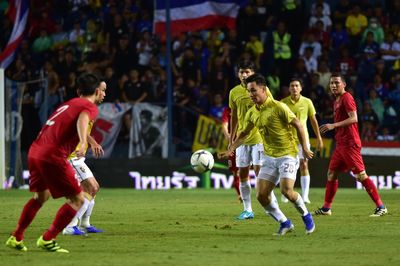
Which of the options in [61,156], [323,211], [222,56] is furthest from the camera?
[222,56]

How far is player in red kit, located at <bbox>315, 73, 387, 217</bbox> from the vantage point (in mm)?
17375

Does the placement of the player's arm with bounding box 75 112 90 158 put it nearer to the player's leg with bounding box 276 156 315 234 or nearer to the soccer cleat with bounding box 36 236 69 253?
the soccer cleat with bounding box 36 236 69 253

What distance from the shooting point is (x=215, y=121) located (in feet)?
88.7

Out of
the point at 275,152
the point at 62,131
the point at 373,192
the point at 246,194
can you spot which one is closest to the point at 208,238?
the point at 275,152

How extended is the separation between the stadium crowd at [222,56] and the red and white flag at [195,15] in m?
0.49

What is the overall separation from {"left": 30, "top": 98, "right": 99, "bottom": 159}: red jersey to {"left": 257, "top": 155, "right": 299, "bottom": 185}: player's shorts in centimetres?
295

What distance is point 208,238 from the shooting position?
526 inches

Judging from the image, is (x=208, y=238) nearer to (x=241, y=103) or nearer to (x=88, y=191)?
(x=88, y=191)

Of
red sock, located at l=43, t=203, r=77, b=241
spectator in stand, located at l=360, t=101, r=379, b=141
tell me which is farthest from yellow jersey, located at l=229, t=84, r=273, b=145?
spectator in stand, located at l=360, t=101, r=379, b=141

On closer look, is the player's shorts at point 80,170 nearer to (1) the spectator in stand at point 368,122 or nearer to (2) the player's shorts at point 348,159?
(2) the player's shorts at point 348,159

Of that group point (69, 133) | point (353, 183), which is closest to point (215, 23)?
point (353, 183)

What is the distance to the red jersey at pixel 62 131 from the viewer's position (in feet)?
37.9

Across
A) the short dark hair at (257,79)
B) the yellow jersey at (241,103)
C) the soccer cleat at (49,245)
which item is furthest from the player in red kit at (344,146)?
the soccer cleat at (49,245)

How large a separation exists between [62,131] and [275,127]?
323 cm
